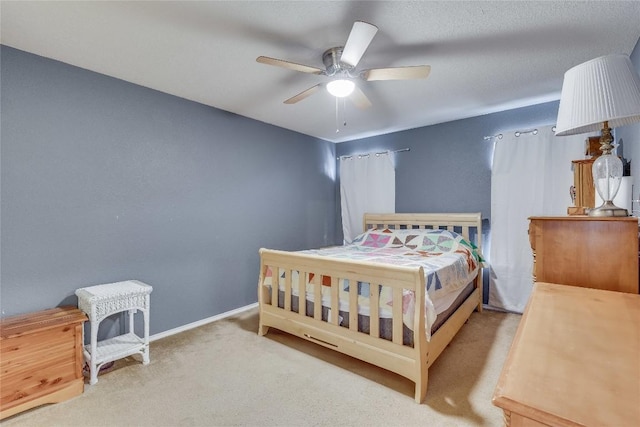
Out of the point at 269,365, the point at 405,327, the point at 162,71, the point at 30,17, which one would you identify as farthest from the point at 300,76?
the point at 269,365

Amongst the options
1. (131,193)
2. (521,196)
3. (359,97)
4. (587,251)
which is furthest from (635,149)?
(131,193)

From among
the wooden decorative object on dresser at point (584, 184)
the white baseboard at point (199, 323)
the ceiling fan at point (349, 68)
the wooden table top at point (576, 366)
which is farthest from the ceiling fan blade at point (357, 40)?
the white baseboard at point (199, 323)

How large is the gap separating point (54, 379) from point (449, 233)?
3.65m

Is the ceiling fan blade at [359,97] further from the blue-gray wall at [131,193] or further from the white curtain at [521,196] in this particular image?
the white curtain at [521,196]

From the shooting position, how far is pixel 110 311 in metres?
2.18

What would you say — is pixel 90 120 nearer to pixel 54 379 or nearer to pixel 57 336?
pixel 57 336

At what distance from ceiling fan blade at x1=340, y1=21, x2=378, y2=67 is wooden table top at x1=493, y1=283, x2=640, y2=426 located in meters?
1.49

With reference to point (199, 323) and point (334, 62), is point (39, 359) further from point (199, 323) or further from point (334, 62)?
point (334, 62)

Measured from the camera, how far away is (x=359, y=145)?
4.75 meters

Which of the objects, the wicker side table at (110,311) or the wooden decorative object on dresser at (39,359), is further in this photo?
the wicker side table at (110,311)

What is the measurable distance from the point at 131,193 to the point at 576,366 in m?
3.04

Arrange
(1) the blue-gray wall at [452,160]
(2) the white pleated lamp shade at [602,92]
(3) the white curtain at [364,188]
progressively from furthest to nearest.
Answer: (3) the white curtain at [364,188]
(1) the blue-gray wall at [452,160]
(2) the white pleated lamp shade at [602,92]

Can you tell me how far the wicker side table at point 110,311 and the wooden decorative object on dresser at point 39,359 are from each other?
0.32 ft

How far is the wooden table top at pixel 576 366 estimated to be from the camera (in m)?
0.54
